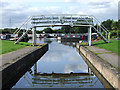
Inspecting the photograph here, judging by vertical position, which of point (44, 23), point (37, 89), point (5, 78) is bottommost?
point (37, 89)

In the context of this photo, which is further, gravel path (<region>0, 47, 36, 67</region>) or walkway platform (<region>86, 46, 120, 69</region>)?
walkway platform (<region>86, 46, 120, 69</region>)

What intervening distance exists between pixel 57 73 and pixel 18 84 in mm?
3637

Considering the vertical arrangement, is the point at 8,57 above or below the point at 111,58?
above

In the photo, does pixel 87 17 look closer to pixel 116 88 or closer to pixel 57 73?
pixel 57 73

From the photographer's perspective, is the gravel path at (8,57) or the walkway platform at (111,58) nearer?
the gravel path at (8,57)

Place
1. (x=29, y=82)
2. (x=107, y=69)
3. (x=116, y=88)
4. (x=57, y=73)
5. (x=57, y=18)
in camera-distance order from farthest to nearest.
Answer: (x=57, y=18) < (x=57, y=73) < (x=29, y=82) < (x=107, y=69) < (x=116, y=88)

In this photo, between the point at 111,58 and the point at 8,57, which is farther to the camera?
the point at 111,58

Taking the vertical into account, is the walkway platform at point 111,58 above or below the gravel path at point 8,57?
below

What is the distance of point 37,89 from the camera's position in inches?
376

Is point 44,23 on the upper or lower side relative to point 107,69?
upper

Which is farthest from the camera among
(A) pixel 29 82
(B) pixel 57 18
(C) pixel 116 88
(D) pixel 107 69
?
(B) pixel 57 18

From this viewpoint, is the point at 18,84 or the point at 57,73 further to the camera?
the point at 57,73

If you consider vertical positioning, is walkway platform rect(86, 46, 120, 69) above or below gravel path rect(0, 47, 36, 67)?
below

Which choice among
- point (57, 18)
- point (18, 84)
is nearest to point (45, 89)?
point (18, 84)
